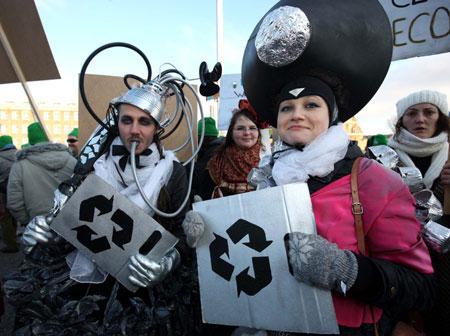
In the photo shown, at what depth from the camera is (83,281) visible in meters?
1.74

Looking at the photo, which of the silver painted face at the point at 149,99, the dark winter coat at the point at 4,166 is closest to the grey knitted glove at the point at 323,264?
the silver painted face at the point at 149,99

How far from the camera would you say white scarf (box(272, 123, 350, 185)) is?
1.24 meters

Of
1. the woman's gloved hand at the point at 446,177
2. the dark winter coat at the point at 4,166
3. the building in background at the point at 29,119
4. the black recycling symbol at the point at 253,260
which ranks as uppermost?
the woman's gloved hand at the point at 446,177

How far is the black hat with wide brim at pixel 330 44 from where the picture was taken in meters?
1.26

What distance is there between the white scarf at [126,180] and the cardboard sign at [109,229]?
0.14 m

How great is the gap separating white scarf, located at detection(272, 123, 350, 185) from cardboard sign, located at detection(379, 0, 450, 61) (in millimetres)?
1534

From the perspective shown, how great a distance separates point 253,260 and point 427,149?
5.46ft

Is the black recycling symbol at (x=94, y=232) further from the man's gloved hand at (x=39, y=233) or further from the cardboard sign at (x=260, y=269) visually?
the cardboard sign at (x=260, y=269)

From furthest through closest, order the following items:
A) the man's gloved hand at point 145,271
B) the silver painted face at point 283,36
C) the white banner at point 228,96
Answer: the white banner at point 228,96
the man's gloved hand at point 145,271
the silver painted face at point 283,36

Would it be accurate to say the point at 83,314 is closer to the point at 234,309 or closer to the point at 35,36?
the point at 234,309

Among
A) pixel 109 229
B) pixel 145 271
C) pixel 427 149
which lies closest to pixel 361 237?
pixel 145 271

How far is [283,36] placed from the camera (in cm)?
127

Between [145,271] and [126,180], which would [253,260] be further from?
[126,180]

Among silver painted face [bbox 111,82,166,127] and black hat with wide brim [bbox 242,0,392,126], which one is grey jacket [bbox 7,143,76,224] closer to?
silver painted face [bbox 111,82,166,127]
